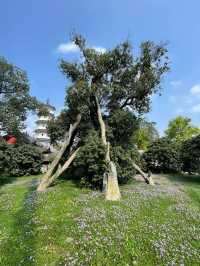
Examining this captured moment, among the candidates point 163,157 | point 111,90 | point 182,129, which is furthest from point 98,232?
point 182,129

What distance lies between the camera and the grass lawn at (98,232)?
11078mm

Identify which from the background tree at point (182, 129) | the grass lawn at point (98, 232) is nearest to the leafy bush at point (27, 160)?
the grass lawn at point (98, 232)

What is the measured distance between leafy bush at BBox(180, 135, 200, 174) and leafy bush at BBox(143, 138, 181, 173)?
4392mm

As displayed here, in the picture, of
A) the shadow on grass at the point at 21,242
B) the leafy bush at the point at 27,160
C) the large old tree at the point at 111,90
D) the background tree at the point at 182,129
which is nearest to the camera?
the shadow on grass at the point at 21,242

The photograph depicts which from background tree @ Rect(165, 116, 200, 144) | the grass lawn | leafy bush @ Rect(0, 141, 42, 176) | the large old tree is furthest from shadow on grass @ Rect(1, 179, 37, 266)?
background tree @ Rect(165, 116, 200, 144)

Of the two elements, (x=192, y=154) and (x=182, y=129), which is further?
(x=182, y=129)

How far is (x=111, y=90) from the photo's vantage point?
3550 centimetres

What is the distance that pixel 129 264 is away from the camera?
10633 mm

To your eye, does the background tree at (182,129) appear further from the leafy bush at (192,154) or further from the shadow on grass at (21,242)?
the shadow on grass at (21,242)

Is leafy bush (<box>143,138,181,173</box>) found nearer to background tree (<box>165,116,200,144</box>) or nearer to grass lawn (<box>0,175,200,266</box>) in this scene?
grass lawn (<box>0,175,200,266</box>)

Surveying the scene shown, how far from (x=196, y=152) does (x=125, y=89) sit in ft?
42.2

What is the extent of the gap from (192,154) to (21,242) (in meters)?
31.6

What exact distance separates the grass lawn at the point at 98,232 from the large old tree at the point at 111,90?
14.0 m

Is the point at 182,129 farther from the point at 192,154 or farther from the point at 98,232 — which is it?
the point at 98,232
